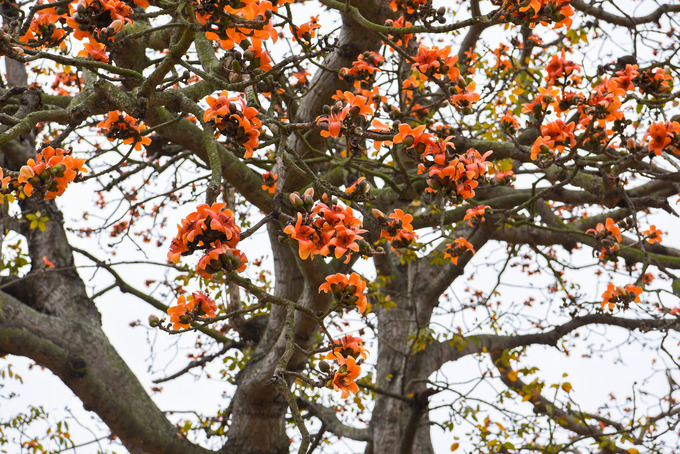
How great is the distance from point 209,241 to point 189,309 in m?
0.38

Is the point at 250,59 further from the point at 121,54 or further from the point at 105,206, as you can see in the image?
the point at 105,206

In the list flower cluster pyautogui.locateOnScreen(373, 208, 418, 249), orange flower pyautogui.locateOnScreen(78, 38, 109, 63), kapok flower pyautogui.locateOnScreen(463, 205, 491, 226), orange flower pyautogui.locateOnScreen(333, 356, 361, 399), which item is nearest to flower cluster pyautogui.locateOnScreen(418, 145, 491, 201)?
flower cluster pyautogui.locateOnScreen(373, 208, 418, 249)

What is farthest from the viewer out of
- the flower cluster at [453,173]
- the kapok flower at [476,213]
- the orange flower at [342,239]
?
the kapok flower at [476,213]

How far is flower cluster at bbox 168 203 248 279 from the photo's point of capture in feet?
4.42

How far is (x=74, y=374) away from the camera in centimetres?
336

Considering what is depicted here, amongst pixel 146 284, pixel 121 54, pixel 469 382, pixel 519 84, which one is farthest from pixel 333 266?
pixel 146 284

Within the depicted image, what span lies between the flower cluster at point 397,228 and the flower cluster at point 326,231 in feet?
1.52

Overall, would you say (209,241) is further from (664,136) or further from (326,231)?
(664,136)

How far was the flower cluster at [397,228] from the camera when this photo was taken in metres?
1.98

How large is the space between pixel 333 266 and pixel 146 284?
397cm

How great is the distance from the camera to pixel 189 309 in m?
1.67

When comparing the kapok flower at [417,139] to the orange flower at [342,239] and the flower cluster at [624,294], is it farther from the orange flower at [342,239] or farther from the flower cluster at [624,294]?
the flower cluster at [624,294]

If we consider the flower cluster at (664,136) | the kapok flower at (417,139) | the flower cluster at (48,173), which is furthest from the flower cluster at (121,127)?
the flower cluster at (664,136)

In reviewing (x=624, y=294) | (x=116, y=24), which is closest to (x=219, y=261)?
(x=116, y=24)
